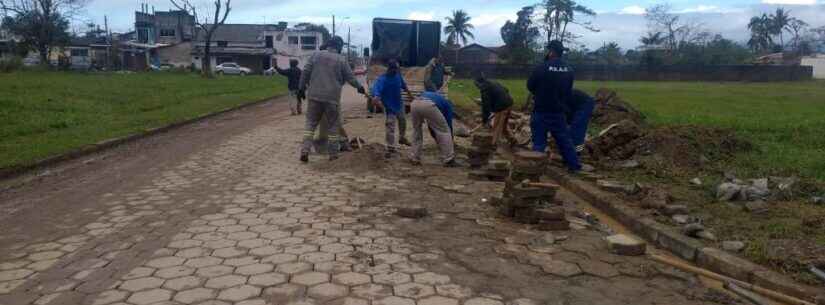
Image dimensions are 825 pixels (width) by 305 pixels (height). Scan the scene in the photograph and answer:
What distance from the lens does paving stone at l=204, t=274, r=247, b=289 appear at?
4094 millimetres

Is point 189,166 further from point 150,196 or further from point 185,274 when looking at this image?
point 185,274

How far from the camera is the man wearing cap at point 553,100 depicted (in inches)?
305

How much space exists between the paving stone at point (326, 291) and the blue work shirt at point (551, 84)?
4.50 m

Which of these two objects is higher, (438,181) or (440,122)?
(440,122)

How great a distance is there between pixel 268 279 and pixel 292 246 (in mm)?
742

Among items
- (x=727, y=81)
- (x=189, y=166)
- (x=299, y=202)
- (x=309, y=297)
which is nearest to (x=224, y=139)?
(x=189, y=166)

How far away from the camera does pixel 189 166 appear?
8.72 meters

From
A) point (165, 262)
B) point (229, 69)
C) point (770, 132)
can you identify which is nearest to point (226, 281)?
point (165, 262)

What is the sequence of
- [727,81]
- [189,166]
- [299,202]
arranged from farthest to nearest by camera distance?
[727,81] < [189,166] < [299,202]

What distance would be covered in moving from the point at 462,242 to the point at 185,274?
2.08 metres

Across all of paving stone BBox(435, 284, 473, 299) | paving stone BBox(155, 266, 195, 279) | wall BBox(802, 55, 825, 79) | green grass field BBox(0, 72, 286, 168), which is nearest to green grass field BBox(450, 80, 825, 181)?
paving stone BBox(435, 284, 473, 299)

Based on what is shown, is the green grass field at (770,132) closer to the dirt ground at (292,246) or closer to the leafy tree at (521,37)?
the dirt ground at (292,246)

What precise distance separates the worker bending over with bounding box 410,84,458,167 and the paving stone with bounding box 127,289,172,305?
520cm

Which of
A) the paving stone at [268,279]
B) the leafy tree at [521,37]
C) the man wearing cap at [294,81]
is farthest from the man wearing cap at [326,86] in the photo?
the leafy tree at [521,37]
